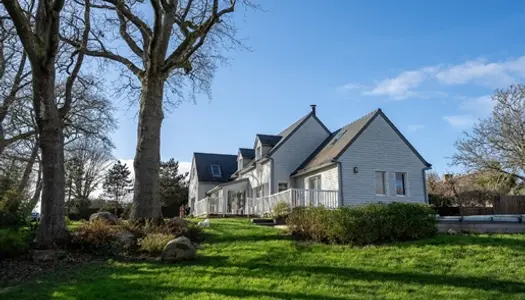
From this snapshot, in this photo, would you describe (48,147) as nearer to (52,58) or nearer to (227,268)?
(52,58)

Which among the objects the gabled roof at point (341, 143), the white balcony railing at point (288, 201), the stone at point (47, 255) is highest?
the gabled roof at point (341, 143)

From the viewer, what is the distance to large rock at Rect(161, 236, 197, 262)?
359 inches

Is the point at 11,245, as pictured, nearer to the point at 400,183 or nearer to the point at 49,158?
the point at 49,158

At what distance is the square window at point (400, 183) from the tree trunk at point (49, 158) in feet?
55.4

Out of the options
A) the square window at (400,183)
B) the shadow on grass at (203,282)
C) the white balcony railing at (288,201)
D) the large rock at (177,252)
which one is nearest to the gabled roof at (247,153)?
the white balcony railing at (288,201)

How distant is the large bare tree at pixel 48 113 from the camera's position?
10.4 m

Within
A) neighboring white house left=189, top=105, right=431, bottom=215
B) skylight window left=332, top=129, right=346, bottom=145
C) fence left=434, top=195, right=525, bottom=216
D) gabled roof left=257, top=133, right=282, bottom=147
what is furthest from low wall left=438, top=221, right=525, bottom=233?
gabled roof left=257, top=133, right=282, bottom=147

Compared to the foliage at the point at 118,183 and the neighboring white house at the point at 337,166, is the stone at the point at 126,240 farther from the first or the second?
the foliage at the point at 118,183

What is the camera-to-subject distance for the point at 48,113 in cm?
1083

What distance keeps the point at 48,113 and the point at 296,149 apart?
17.1 meters

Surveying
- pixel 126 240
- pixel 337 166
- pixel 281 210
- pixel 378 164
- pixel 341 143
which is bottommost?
pixel 126 240

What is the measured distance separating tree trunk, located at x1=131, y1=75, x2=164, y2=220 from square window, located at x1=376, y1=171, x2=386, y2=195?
41.9 feet

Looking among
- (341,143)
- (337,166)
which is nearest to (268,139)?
(341,143)

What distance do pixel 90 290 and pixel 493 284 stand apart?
6.77 m
